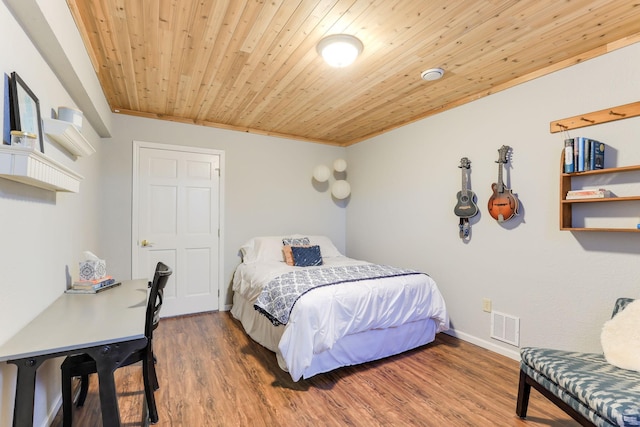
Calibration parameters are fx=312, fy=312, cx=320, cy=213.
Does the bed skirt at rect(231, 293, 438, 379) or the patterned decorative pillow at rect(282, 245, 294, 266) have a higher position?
the patterned decorative pillow at rect(282, 245, 294, 266)

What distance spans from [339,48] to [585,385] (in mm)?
2308

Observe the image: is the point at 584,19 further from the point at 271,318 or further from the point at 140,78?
the point at 140,78

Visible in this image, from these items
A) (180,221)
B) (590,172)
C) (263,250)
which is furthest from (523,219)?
(180,221)

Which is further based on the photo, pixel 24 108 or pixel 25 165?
pixel 24 108

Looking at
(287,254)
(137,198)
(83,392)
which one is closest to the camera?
(83,392)

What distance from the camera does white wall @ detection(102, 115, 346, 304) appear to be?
350 cm

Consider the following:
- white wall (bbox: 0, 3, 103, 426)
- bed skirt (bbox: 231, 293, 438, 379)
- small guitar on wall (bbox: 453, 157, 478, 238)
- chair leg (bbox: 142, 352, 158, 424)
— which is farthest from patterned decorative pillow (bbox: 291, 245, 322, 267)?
white wall (bbox: 0, 3, 103, 426)

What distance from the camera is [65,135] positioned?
1812 millimetres

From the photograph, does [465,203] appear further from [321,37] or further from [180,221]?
[180,221]

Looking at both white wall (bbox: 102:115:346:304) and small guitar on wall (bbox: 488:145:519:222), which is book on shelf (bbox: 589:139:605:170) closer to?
small guitar on wall (bbox: 488:145:519:222)

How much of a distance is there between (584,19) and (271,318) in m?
2.86

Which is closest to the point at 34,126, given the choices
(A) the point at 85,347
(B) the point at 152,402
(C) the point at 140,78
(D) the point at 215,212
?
(A) the point at 85,347

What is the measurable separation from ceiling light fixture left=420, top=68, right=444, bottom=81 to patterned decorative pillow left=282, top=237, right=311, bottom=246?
235cm

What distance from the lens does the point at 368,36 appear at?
203 cm
